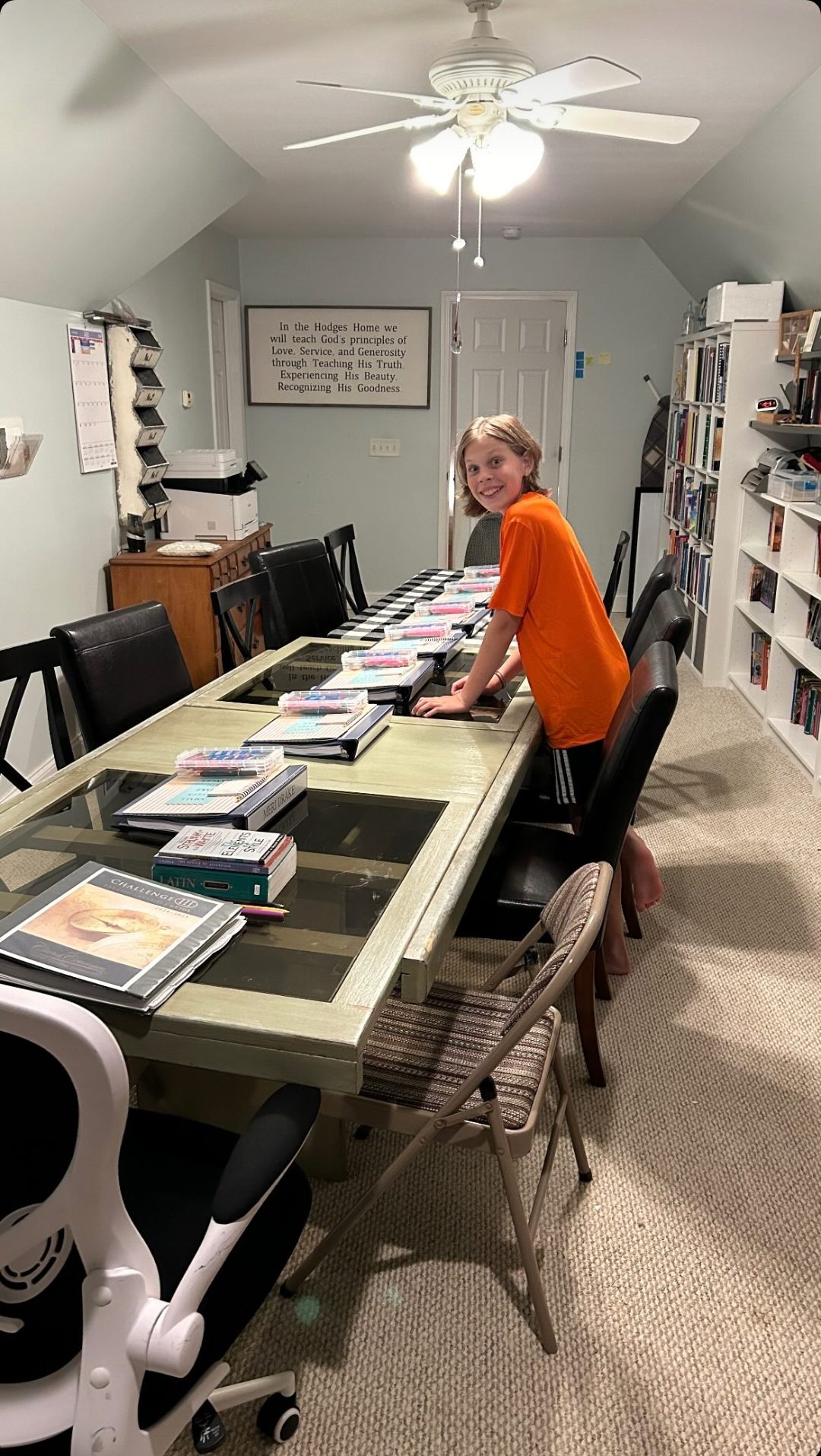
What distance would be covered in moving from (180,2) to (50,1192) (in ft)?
9.53

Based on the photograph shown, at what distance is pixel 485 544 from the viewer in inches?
181

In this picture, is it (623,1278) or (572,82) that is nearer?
(623,1278)

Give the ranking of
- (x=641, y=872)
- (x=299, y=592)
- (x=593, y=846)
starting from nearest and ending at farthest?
(x=593, y=846) → (x=641, y=872) → (x=299, y=592)

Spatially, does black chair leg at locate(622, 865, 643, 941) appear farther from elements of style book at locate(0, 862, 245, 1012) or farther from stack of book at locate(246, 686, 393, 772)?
elements of style book at locate(0, 862, 245, 1012)

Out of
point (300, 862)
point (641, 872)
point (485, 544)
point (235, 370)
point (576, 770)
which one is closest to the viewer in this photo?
→ point (300, 862)

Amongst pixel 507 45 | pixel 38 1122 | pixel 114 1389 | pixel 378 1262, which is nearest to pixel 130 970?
pixel 38 1122

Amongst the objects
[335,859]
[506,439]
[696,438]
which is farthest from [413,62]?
[696,438]

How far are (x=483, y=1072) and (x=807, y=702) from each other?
3.32 m

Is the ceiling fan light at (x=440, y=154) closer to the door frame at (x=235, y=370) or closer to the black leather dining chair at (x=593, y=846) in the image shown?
the black leather dining chair at (x=593, y=846)

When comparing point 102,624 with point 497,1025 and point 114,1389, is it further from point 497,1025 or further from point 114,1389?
point 114,1389

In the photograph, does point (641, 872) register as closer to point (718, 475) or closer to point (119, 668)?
point (119, 668)

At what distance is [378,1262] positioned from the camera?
1763mm

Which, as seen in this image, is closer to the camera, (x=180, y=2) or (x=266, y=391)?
(x=180, y=2)

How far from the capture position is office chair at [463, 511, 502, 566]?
4578 mm
